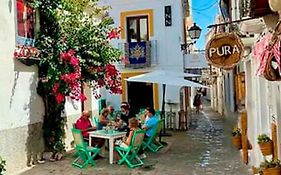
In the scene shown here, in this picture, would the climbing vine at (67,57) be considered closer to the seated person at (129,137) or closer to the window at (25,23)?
the window at (25,23)

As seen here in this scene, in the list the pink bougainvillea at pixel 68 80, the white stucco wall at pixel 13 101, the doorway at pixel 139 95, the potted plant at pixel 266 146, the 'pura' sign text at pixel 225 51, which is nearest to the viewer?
the 'pura' sign text at pixel 225 51

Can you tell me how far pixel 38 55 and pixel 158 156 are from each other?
453 centimetres

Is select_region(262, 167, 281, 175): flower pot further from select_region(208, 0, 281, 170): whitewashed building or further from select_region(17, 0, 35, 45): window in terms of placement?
select_region(17, 0, 35, 45): window

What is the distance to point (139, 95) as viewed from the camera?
64.2 ft

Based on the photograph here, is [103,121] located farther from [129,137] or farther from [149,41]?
[149,41]

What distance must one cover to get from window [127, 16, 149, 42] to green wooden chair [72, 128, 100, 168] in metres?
9.86

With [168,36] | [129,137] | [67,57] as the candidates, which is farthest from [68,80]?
[168,36]

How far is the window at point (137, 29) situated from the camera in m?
19.2

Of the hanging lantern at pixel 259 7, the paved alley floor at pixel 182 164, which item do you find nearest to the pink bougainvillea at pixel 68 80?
the paved alley floor at pixel 182 164

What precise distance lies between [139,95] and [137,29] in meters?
3.33

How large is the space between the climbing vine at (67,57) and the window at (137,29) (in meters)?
7.06

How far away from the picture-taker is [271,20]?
5.36m

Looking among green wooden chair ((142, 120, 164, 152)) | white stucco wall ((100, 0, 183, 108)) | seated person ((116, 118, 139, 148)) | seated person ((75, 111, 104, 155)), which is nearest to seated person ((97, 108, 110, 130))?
seated person ((75, 111, 104, 155))

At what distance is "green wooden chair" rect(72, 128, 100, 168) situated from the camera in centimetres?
997
